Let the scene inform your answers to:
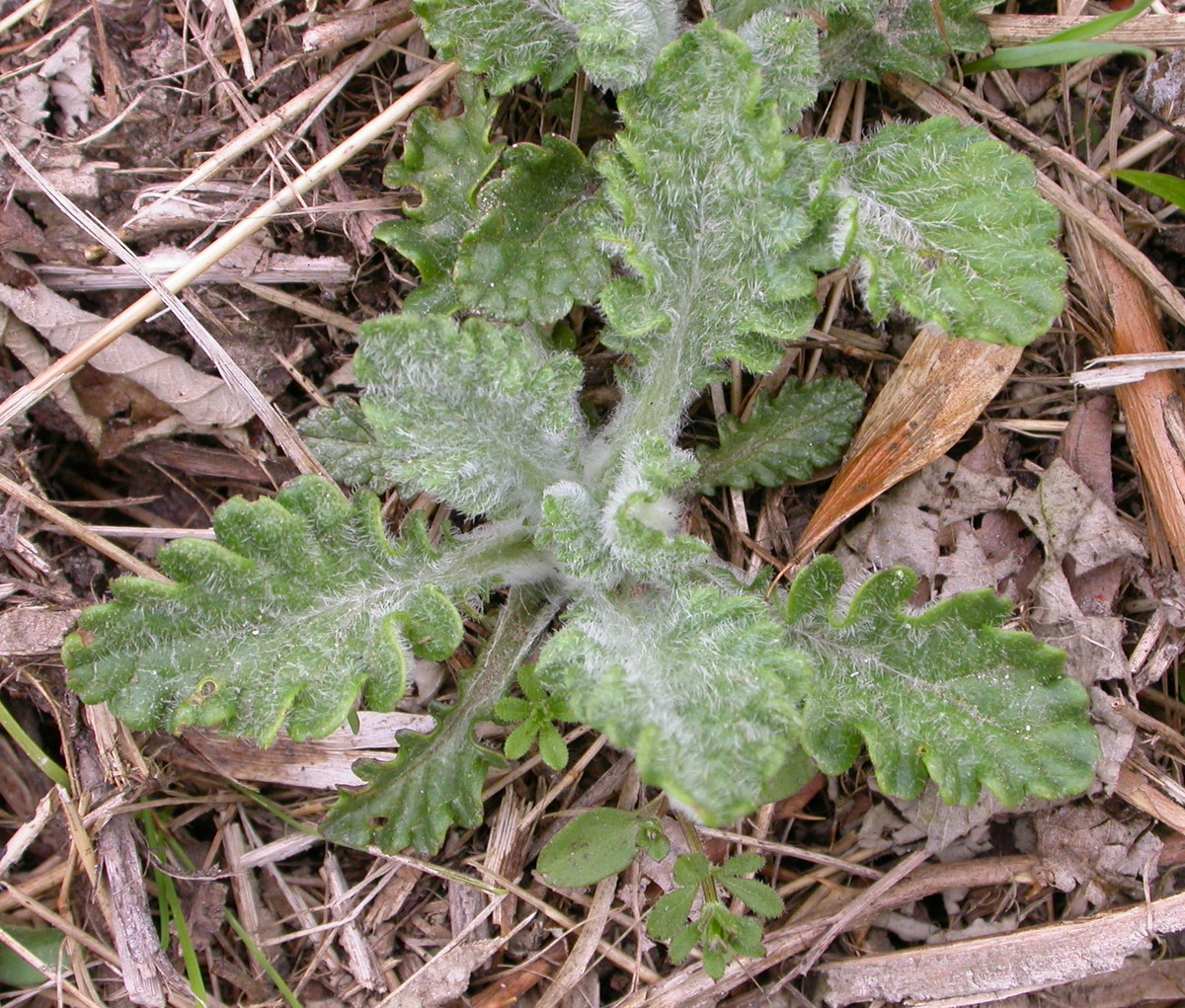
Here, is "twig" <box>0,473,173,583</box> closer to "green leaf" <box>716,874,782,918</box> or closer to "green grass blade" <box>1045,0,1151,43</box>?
"green leaf" <box>716,874,782,918</box>

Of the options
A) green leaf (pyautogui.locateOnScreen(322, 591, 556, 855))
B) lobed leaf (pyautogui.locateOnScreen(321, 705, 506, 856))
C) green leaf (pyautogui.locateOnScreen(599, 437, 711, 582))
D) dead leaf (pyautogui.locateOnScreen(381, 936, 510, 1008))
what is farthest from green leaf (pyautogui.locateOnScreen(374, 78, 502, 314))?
dead leaf (pyautogui.locateOnScreen(381, 936, 510, 1008))

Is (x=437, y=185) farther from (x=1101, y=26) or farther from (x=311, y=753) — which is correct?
(x=1101, y=26)

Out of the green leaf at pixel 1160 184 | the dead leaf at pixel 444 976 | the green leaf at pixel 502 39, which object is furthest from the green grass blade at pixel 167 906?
the green leaf at pixel 1160 184

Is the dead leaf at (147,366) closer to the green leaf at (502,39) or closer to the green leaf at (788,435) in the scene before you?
the green leaf at (502,39)

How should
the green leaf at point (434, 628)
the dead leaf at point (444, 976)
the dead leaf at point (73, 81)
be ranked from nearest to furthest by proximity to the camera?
the green leaf at point (434, 628)
the dead leaf at point (444, 976)
the dead leaf at point (73, 81)

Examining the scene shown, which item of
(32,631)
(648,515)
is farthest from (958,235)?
(32,631)

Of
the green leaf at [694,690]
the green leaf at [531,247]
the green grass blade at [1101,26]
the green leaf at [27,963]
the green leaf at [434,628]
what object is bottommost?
the green leaf at [27,963]
